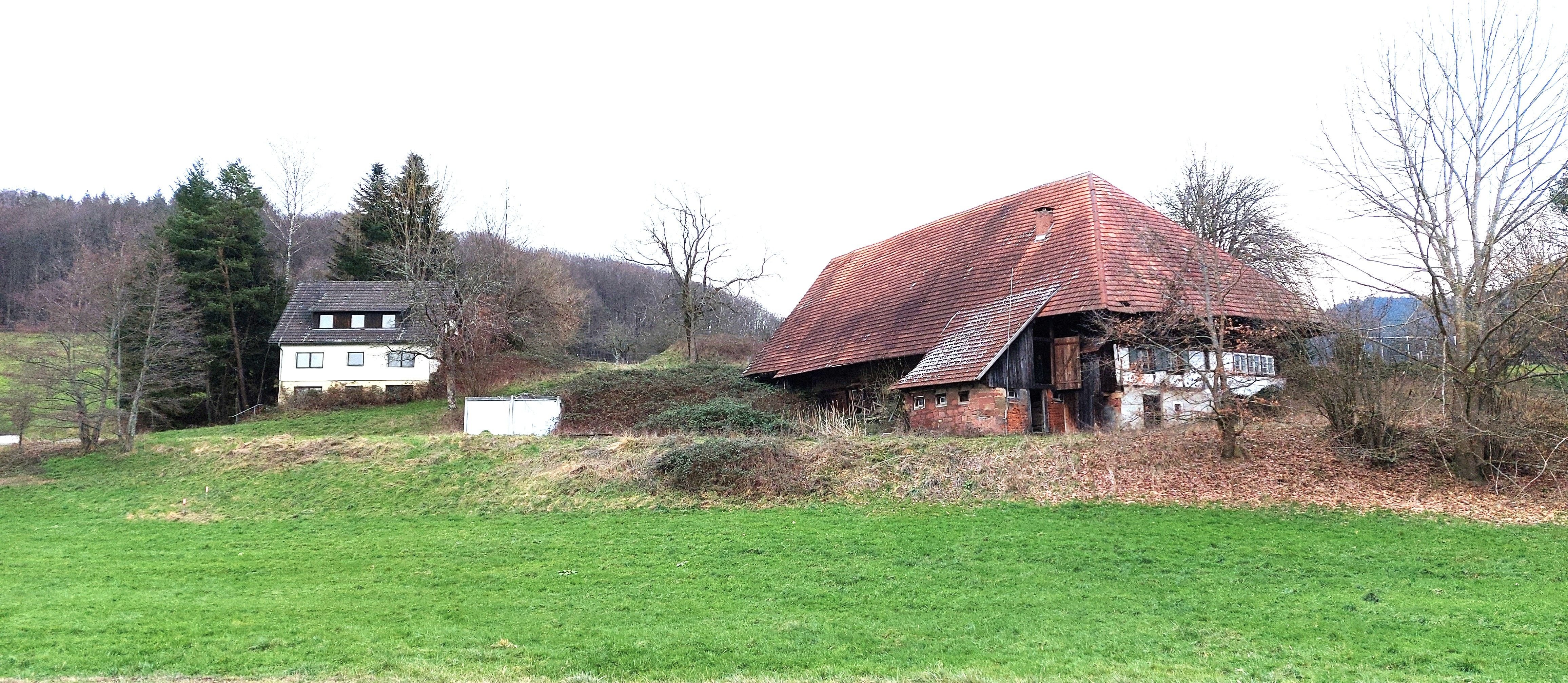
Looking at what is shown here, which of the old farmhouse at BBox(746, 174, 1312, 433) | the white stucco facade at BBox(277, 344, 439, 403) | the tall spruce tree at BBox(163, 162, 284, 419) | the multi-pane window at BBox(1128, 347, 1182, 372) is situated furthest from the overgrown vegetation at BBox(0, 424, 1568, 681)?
the tall spruce tree at BBox(163, 162, 284, 419)

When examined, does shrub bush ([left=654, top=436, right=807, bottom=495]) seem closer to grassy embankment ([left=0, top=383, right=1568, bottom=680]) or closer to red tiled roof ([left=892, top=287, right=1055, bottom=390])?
grassy embankment ([left=0, top=383, right=1568, bottom=680])

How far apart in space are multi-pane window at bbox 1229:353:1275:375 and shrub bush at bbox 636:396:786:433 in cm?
1139

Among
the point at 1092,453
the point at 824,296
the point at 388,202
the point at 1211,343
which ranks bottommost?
the point at 1092,453

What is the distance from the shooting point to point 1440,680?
8078 millimetres

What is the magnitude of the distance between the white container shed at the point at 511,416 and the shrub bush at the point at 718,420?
316 cm

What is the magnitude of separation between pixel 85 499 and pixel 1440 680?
2606 centimetres

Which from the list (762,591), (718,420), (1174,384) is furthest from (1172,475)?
(718,420)

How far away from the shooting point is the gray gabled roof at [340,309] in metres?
43.4

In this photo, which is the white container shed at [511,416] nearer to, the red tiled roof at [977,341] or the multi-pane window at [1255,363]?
the red tiled roof at [977,341]

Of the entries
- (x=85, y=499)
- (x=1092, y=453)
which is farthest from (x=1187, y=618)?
(x=85, y=499)

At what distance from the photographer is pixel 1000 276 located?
27188mm

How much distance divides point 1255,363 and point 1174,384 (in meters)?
3.90

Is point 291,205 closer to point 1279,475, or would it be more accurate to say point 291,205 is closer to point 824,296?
point 824,296

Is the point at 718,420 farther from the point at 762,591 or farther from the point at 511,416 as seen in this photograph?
the point at 762,591
